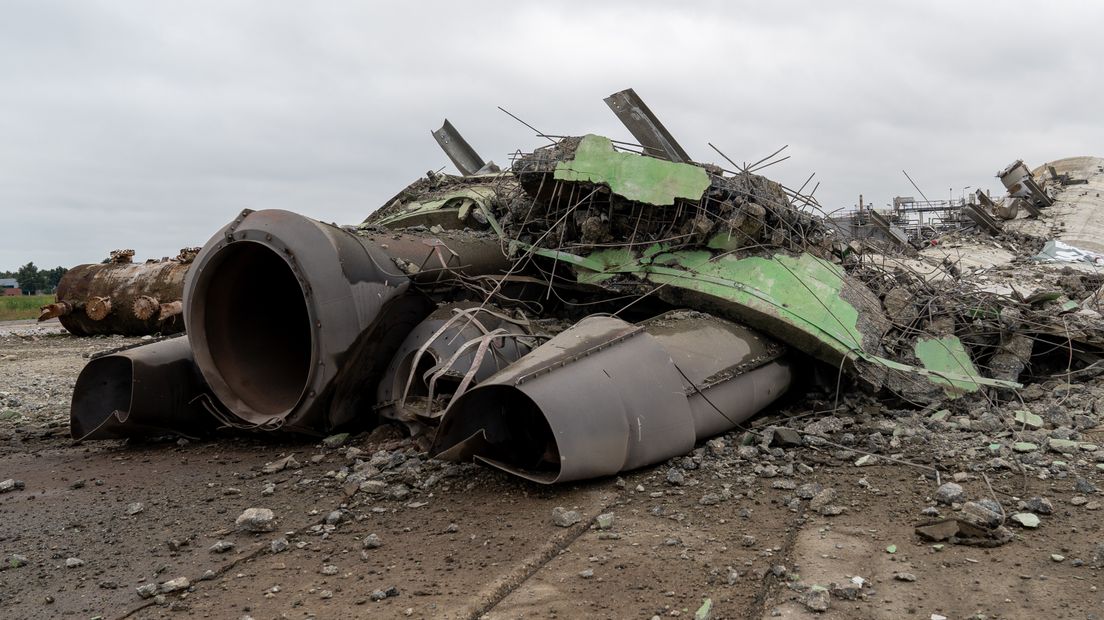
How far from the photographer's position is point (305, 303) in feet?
17.2

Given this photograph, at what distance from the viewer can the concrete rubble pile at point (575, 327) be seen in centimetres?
425

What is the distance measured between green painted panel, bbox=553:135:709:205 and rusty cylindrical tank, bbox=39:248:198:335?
7.91 meters

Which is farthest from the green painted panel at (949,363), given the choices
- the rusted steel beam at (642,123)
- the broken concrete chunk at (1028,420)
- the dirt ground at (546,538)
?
the rusted steel beam at (642,123)

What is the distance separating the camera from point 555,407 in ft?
12.3

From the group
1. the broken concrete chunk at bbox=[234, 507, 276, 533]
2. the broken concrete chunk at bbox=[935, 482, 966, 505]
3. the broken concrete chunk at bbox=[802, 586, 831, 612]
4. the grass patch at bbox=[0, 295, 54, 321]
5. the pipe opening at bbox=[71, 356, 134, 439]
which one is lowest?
the broken concrete chunk at bbox=[802, 586, 831, 612]

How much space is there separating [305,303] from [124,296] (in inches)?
333

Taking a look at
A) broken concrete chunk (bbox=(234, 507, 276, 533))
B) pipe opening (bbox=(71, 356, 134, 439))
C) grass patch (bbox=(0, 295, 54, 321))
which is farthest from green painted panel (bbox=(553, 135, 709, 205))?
grass patch (bbox=(0, 295, 54, 321))

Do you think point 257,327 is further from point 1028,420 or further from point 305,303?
point 1028,420

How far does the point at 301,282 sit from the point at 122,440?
1.98 metres

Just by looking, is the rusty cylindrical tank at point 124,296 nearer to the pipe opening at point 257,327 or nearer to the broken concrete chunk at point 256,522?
the pipe opening at point 257,327

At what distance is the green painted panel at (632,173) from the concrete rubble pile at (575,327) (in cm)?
1

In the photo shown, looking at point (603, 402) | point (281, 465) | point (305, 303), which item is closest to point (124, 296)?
point (305, 303)

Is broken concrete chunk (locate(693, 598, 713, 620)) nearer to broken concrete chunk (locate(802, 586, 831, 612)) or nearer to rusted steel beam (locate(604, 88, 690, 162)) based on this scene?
broken concrete chunk (locate(802, 586, 831, 612))

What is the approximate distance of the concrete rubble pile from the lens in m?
4.25
